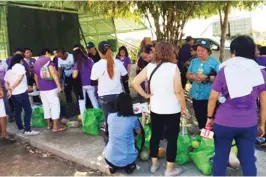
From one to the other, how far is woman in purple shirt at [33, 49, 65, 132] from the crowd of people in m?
0.02

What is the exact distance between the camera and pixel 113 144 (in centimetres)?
413

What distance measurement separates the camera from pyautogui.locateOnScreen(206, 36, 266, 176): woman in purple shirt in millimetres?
3033

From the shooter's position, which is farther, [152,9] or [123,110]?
[152,9]

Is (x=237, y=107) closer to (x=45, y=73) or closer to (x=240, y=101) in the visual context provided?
(x=240, y=101)

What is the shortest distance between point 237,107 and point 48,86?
3890 mm

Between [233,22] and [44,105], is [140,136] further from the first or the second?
[233,22]

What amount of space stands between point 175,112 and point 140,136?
81cm

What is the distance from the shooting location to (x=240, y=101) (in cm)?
306

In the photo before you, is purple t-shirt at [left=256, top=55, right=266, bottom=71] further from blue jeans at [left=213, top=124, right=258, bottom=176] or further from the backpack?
the backpack

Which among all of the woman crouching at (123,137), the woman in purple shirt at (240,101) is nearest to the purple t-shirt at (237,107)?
the woman in purple shirt at (240,101)

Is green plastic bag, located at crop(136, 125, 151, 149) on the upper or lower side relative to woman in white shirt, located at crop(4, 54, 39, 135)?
lower

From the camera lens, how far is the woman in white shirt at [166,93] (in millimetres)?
3754

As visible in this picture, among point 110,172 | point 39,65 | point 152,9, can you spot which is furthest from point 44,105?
point 152,9

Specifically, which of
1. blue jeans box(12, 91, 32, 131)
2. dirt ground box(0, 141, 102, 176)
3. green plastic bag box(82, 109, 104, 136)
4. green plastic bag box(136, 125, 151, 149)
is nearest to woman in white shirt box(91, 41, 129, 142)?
green plastic bag box(136, 125, 151, 149)
